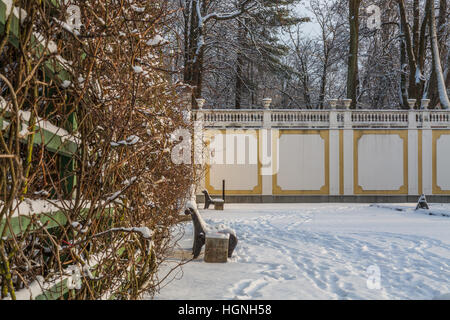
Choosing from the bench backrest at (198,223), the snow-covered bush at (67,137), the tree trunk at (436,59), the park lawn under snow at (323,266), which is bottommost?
the park lawn under snow at (323,266)

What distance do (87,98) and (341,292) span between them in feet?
8.57

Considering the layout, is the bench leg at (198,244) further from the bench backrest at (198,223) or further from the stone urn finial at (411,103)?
the stone urn finial at (411,103)

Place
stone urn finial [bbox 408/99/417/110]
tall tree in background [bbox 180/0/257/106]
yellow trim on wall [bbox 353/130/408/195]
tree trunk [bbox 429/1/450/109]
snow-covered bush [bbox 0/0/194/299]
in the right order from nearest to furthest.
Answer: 1. snow-covered bush [bbox 0/0/194/299]
2. tall tree in background [bbox 180/0/257/106]
3. stone urn finial [bbox 408/99/417/110]
4. yellow trim on wall [bbox 353/130/408/195]
5. tree trunk [bbox 429/1/450/109]

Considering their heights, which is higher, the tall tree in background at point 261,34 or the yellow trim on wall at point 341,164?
the tall tree in background at point 261,34

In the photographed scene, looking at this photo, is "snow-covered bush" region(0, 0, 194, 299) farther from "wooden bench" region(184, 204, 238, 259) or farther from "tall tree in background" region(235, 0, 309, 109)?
"tall tree in background" region(235, 0, 309, 109)

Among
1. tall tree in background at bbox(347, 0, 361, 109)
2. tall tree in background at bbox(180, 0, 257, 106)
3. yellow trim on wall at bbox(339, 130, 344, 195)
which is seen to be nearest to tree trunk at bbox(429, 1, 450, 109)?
tall tree in background at bbox(347, 0, 361, 109)

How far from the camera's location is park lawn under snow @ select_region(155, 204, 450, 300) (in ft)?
12.8

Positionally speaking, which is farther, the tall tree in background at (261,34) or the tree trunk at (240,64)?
the tree trunk at (240,64)

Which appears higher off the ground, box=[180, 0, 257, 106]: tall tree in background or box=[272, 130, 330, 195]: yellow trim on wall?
box=[180, 0, 257, 106]: tall tree in background

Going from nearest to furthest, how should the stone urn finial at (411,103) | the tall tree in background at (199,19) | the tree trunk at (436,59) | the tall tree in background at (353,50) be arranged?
the tall tree in background at (199,19) → the stone urn finial at (411,103) → the tree trunk at (436,59) → the tall tree in background at (353,50)

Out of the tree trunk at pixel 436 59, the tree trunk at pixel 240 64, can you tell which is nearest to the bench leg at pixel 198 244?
the tree trunk at pixel 240 64

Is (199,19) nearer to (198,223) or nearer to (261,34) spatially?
(261,34)

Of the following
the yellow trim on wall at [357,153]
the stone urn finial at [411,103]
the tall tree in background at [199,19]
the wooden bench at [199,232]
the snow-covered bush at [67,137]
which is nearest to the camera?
the snow-covered bush at [67,137]

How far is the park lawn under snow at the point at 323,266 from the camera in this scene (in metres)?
3.91
